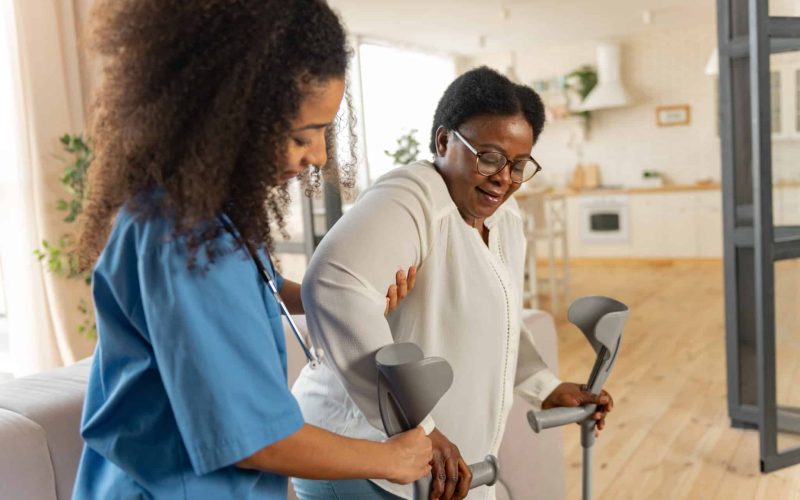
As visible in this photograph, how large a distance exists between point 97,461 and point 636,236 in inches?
323

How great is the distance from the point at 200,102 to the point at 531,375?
3.02 ft

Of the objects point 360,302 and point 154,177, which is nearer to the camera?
point 154,177

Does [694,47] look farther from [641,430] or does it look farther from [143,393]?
[143,393]

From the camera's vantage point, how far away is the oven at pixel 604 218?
858cm

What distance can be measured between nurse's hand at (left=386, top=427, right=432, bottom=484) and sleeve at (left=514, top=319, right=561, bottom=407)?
1.76ft

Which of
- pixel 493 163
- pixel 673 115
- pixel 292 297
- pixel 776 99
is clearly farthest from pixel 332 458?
pixel 673 115

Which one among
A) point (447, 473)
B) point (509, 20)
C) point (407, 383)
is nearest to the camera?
point (407, 383)

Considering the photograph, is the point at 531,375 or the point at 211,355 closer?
the point at 211,355

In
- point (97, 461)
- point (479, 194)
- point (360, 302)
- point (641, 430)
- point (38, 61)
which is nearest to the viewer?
point (97, 461)

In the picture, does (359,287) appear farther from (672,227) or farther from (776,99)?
(672,227)

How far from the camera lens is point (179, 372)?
0.76 metres

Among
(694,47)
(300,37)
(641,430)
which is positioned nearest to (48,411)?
(300,37)

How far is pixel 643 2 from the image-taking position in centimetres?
692

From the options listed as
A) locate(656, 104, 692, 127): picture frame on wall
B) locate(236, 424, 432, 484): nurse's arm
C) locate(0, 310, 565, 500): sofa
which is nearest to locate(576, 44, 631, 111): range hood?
locate(656, 104, 692, 127): picture frame on wall
